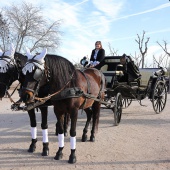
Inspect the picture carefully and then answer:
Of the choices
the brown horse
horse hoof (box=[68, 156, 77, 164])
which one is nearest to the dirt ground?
horse hoof (box=[68, 156, 77, 164])

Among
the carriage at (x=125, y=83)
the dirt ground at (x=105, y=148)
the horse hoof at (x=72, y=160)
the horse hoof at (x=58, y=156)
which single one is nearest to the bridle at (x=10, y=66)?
the dirt ground at (x=105, y=148)

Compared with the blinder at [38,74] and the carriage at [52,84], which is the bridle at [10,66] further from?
the blinder at [38,74]

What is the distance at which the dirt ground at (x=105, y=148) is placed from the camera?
4.09m

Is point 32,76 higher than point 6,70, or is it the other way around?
point 6,70

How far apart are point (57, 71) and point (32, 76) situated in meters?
0.52

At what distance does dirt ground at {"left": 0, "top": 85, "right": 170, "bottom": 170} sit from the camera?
13.4 feet

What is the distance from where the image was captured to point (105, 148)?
5031mm

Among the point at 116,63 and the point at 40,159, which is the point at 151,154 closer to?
the point at 40,159

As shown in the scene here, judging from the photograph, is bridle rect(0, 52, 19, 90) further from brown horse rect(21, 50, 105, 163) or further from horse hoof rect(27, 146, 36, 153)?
horse hoof rect(27, 146, 36, 153)

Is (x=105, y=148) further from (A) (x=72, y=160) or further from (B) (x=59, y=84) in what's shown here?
(B) (x=59, y=84)

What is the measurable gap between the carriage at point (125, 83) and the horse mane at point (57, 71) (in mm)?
2670

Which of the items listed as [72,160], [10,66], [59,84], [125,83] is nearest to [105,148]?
[72,160]

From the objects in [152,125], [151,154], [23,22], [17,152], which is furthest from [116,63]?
[23,22]

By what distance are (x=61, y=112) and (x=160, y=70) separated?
230 inches
